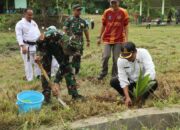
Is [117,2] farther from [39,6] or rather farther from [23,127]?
[39,6]

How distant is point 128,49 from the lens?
18.6 ft

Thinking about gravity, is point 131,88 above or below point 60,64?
below

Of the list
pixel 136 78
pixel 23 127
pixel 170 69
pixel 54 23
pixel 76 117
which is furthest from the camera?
pixel 54 23

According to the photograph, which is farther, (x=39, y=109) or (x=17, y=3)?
(x=17, y=3)

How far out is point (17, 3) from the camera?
35.1 metres

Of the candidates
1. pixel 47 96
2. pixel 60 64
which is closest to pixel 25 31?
pixel 60 64

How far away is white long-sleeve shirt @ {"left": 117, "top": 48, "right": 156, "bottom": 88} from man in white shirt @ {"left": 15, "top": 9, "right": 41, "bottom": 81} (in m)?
2.75

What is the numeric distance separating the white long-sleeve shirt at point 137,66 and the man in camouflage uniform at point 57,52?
2.51ft

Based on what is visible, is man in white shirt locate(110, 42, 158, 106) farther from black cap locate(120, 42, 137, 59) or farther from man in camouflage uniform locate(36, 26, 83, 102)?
man in camouflage uniform locate(36, 26, 83, 102)

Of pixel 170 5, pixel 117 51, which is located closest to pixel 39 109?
pixel 117 51

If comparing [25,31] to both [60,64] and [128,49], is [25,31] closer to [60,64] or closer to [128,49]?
[60,64]

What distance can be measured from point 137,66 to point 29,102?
1.70 metres

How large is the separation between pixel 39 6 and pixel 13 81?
18.2m

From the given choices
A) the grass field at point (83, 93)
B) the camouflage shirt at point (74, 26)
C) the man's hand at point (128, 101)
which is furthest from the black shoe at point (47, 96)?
the camouflage shirt at point (74, 26)
